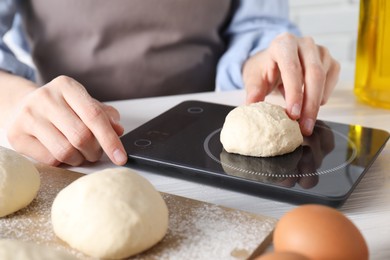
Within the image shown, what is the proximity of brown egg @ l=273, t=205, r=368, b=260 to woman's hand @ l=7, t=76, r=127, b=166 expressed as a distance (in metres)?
0.29

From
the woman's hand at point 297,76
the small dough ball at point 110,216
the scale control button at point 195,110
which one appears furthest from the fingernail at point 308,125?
the small dough ball at point 110,216

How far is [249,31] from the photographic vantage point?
1140mm

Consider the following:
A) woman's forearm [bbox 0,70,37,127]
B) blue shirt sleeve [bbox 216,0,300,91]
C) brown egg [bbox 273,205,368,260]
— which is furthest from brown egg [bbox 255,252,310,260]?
blue shirt sleeve [bbox 216,0,300,91]

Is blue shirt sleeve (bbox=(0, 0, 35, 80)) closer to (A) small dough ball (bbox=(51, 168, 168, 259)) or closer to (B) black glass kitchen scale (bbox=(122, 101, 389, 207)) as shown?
(B) black glass kitchen scale (bbox=(122, 101, 389, 207))

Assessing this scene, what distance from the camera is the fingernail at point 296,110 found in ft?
2.30

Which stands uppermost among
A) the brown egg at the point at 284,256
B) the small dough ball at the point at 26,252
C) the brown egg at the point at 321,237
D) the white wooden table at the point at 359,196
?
the brown egg at the point at 284,256

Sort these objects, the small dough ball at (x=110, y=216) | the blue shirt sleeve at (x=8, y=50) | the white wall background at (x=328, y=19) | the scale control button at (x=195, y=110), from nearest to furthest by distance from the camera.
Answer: the small dough ball at (x=110, y=216)
the scale control button at (x=195, y=110)
the blue shirt sleeve at (x=8, y=50)
the white wall background at (x=328, y=19)

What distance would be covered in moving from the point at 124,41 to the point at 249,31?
27cm

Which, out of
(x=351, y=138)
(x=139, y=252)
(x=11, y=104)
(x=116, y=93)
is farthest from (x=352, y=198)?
(x=116, y=93)

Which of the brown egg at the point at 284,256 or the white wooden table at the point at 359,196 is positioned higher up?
the brown egg at the point at 284,256

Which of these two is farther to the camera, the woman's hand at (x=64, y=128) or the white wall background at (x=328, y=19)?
the white wall background at (x=328, y=19)

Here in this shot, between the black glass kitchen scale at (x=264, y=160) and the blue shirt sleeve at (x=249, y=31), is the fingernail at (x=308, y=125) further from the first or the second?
the blue shirt sleeve at (x=249, y=31)

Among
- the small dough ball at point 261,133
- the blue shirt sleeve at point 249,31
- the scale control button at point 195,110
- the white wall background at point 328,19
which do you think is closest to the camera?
the small dough ball at point 261,133

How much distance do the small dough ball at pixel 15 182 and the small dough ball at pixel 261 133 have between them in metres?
0.23
